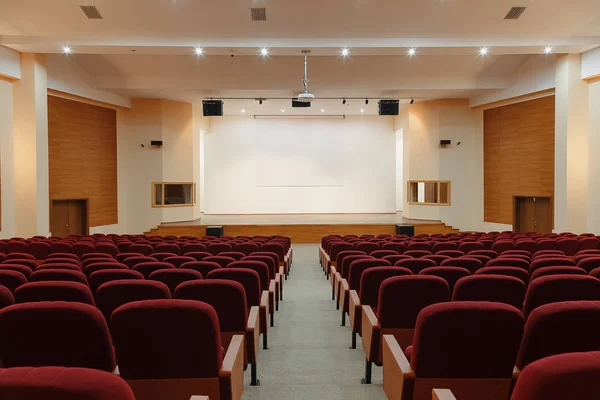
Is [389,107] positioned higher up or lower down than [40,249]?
higher up

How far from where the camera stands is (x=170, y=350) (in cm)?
227

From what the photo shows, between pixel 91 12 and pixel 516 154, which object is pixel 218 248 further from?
pixel 516 154

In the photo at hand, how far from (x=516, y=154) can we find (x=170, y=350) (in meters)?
16.2

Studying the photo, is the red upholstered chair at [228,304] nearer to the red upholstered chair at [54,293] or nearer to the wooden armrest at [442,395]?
the red upholstered chair at [54,293]

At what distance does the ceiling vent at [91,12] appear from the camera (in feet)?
32.6

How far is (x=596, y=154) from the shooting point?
12078 millimetres

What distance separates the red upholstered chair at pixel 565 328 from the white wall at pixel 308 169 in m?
20.1

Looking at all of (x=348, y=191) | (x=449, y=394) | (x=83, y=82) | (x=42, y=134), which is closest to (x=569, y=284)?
(x=449, y=394)

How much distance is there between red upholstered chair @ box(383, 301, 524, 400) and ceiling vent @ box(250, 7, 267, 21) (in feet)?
30.7

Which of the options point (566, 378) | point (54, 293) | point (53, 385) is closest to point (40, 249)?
point (54, 293)

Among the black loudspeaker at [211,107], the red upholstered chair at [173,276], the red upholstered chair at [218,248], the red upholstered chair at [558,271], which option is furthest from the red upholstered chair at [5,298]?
the black loudspeaker at [211,107]

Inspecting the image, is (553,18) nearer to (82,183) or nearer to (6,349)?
(6,349)

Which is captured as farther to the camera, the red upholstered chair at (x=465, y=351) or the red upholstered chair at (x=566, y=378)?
the red upholstered chair at (x=465, y=351)

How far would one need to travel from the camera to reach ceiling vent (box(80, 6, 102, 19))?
995 cm
